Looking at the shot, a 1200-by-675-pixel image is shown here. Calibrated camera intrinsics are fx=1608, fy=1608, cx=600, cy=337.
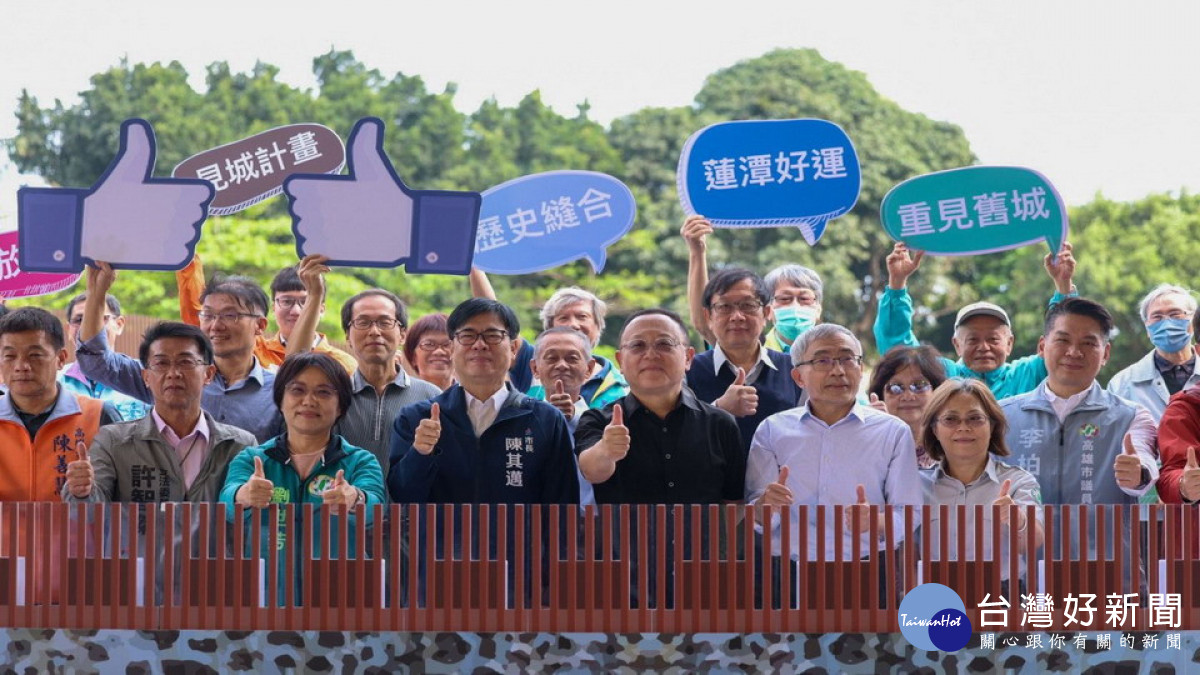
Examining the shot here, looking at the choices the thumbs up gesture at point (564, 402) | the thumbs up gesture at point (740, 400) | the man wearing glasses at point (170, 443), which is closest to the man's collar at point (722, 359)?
the thumbs up gesture at point (740, 400)

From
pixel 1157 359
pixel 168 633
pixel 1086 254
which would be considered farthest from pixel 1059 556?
pixel 1086 254

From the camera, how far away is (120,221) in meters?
7.25

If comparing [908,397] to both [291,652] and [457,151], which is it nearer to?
[291,652]

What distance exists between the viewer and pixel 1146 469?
6.63 metres

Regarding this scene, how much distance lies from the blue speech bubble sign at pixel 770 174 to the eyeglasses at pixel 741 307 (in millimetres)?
1099

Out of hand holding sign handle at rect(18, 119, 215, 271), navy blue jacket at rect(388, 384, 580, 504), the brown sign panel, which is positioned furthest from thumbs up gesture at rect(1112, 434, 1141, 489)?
the brown sign panel

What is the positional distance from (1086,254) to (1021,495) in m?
31.7

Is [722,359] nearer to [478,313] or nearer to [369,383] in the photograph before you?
Result: [478,313]

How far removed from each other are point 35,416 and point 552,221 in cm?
313

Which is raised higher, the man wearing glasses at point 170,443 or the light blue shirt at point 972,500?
the man wearing glasses at point 170,443

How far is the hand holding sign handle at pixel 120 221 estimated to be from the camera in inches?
284

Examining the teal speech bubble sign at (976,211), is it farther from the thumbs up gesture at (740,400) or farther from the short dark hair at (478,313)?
the short dark hair at (478,313)

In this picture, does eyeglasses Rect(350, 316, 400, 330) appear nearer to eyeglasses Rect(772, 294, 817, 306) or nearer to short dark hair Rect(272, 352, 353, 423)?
short dark hair Rect(272, 352, 353, 423)

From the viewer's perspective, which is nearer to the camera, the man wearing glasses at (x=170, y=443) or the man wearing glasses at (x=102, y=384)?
the man wearing glasses at (x=170, y=443)
